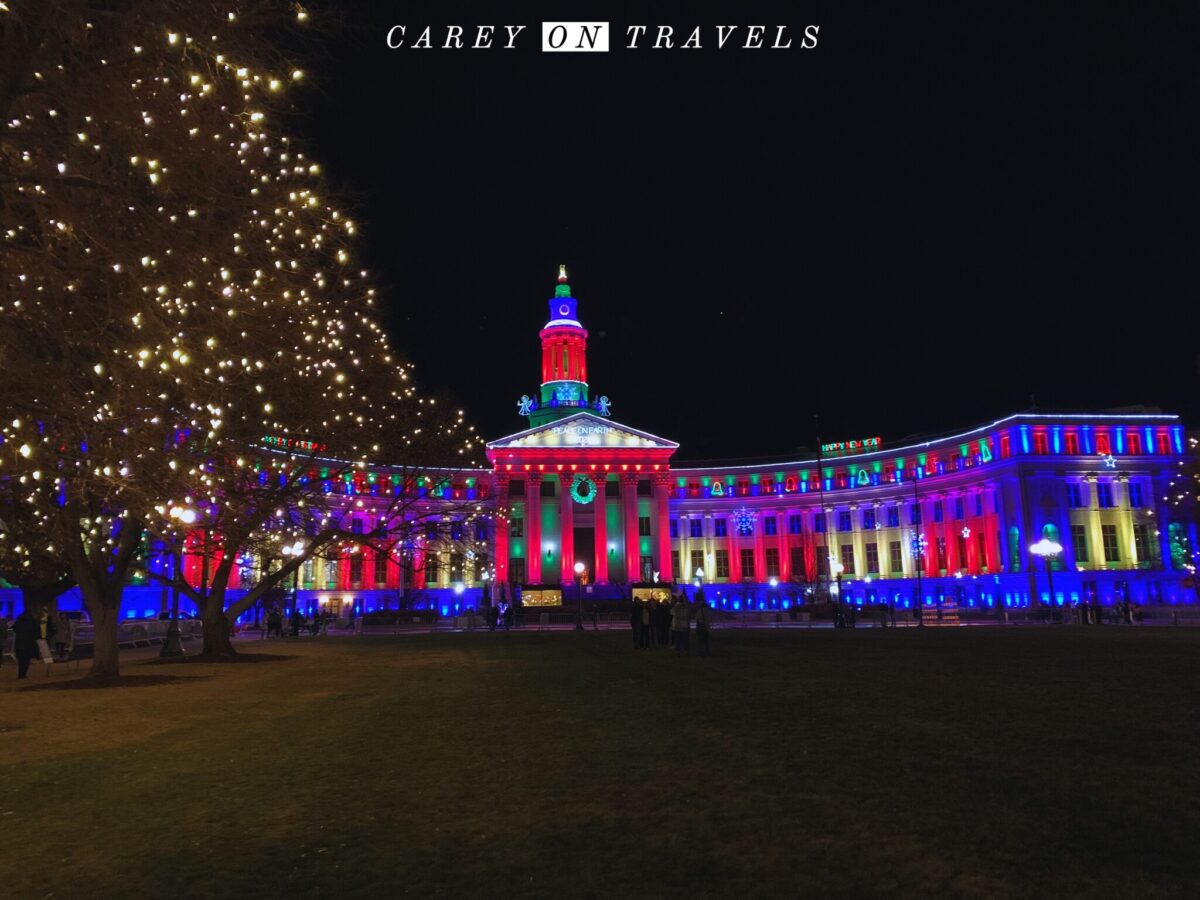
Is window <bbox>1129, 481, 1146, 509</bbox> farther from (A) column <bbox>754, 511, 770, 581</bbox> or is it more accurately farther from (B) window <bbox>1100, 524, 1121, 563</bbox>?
(A) column <bbox>754, 511, 770, 581</bbox>

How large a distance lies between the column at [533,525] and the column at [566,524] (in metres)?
2.31

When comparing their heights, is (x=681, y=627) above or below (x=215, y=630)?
below

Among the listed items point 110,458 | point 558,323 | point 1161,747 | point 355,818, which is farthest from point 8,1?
point 558,323

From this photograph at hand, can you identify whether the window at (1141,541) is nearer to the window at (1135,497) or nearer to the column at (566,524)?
the window at (1135,497)

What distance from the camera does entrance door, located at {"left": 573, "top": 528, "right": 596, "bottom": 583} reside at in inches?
3627

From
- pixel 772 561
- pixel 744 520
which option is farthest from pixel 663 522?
pixel 772 561

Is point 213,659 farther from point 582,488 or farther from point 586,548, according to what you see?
point 586,548

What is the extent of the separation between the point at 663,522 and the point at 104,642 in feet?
238

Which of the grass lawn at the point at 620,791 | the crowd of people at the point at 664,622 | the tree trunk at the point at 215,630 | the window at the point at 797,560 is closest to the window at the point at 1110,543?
the window at the point at 797,560

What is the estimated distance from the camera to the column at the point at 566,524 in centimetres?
8856

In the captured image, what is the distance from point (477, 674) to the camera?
835 inches

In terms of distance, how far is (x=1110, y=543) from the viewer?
256ft

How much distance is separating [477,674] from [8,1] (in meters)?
16.3

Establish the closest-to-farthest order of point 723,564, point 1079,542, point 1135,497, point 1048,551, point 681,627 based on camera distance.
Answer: point 681,627 < point 1048,551 < point 1079,542 < point 1135,497 < point 723,564
